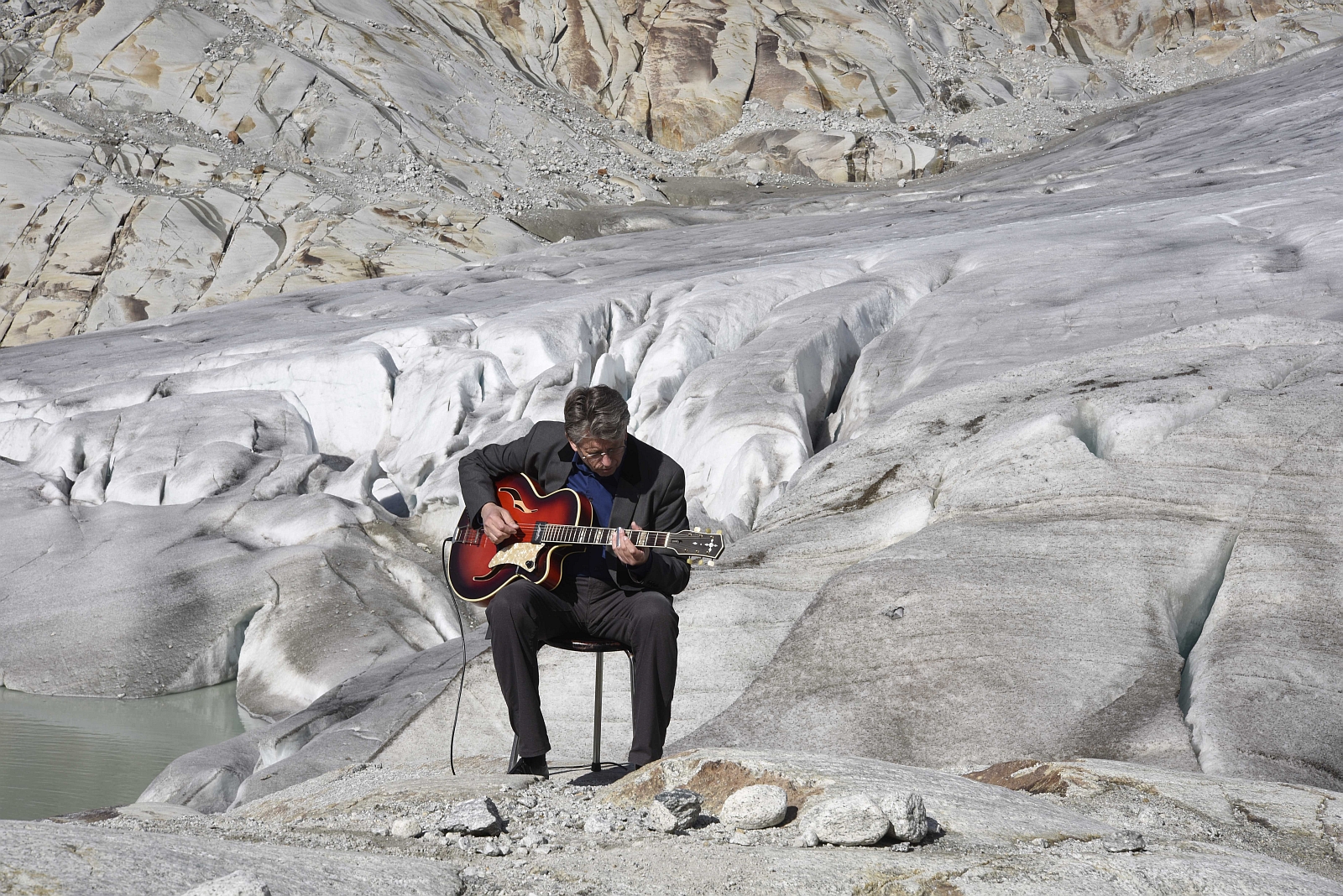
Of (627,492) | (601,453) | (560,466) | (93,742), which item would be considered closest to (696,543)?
(627,492)

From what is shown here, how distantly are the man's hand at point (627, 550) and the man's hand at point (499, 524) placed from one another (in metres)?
0.45

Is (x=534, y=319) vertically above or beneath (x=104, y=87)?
beneath

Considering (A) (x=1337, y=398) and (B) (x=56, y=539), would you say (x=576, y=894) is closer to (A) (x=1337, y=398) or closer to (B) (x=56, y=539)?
(A) (x=1337, y=398)

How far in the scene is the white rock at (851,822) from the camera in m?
3.06

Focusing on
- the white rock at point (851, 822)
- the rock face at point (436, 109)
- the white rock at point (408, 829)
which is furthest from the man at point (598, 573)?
the rock face at point (436, 109)

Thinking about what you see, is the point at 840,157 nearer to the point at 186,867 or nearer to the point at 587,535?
the point at 587,535

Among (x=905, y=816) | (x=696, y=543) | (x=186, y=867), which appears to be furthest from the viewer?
(x=696, y=543)

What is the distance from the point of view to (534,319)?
1569 cm

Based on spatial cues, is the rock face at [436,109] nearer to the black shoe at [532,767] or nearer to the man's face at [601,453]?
the man's face at [601,453]

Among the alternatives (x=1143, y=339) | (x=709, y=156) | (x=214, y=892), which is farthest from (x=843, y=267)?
(x=709, y=156)

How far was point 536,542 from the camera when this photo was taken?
428cm

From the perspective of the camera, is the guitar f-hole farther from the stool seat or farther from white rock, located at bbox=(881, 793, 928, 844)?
white rock, located at bbox=(881, 793, 928, 844)

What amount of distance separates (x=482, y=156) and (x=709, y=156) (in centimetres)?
819

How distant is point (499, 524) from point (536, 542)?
6.3 inches
